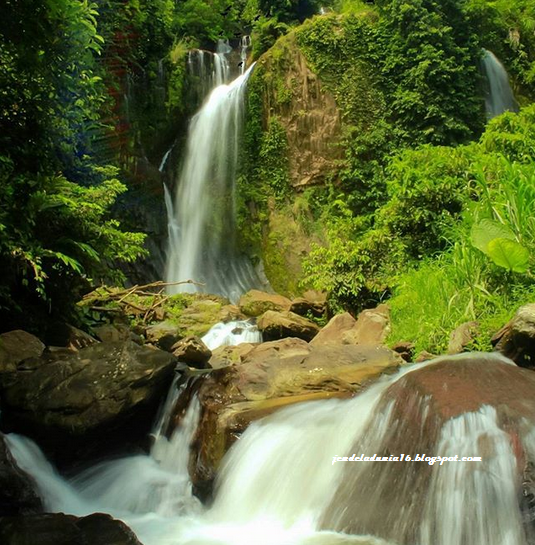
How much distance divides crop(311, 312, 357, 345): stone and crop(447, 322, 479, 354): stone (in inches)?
102

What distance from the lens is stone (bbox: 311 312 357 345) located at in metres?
8.47

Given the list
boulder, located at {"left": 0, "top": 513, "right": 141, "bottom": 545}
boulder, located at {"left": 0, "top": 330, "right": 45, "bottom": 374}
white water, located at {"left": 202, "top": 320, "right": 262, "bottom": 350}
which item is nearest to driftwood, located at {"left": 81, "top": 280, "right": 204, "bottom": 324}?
white water, located at {"left": 202, "top": 320, "right": 262, "bottom": 350}

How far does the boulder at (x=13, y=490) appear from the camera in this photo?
13.9 ft

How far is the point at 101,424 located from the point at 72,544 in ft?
6.18

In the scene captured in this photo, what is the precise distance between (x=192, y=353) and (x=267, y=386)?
2466 mm

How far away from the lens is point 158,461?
17.8ft

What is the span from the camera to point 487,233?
5969 mm

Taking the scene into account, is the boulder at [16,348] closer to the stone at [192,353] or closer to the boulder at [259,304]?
the stone at [192,353]

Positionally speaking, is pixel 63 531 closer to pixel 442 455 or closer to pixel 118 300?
pixel 442 455

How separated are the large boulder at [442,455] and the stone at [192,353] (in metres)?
3.90

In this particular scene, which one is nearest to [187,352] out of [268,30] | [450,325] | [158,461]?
[158,461]

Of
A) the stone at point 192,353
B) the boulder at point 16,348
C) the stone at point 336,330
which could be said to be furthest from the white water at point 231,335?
the boulder at point 16,348

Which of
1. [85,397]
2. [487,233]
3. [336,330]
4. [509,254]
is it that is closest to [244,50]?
[336,330]

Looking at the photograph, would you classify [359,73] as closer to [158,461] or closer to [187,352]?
[187,352]
